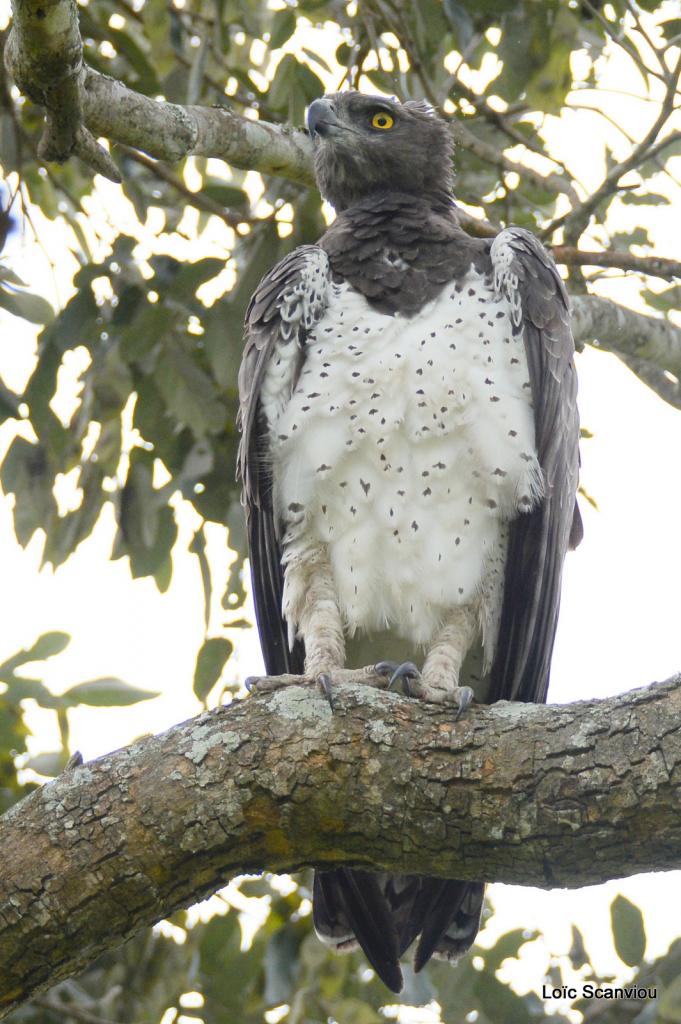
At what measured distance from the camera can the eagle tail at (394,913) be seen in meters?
4.67

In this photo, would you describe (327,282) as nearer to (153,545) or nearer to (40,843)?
(153,545)

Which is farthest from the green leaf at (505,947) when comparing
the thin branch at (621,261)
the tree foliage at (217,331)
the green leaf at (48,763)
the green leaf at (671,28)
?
the green leaf at (671,28)

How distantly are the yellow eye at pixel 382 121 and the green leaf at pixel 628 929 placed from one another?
3.72 metres

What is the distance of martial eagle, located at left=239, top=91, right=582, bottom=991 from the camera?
16.3ft

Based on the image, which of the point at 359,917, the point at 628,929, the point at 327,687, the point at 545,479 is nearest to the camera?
the point at 327,687

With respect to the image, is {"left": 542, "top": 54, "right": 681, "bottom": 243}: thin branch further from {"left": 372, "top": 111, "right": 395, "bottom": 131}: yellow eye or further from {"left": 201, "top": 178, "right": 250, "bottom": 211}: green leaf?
{"left": 201, "top": 178, "right": 250, "bottom": 211}: green leaf

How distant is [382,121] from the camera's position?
626cm

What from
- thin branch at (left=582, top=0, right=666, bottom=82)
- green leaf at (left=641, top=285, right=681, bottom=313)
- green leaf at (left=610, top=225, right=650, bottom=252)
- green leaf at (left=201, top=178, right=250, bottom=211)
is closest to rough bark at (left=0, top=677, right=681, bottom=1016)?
thin branch at (left=582, top=0, right=666, bottom=82)

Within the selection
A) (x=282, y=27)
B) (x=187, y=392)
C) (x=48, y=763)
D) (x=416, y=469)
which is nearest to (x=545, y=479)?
(x=416, y=469)

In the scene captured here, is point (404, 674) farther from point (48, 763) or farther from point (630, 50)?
point (630, 50)

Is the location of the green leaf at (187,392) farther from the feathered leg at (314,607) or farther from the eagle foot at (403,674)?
the eagle foot at (403,674)

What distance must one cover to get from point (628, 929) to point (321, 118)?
12.3 feet

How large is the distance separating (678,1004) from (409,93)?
461cm

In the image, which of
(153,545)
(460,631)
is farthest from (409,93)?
(460,631)
